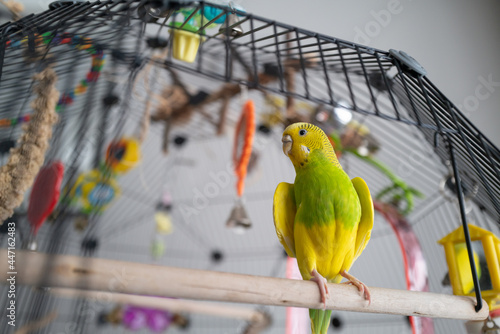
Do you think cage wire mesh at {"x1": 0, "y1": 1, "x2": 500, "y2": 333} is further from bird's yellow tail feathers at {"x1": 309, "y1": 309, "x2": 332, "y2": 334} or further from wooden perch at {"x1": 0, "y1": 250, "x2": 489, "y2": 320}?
bird's yellow tail feathers at {"x1": 309, "y1": 309, "x2": 332, "y2": 334}

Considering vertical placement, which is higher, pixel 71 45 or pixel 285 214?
pixel 71 45

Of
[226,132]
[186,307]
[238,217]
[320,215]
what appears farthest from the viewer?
[226,132]

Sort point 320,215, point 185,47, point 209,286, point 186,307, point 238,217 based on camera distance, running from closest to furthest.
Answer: point 209,286 < point 320,215 < point 185,47 < point 238,217 < point 186,307

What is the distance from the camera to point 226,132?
5.26 ft

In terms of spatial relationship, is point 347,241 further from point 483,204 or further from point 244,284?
point 483,204

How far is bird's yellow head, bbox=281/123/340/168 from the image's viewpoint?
75 cm

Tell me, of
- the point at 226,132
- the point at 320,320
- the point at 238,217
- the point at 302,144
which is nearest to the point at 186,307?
the point at 238,217

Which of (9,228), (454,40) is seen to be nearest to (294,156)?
(9,228)

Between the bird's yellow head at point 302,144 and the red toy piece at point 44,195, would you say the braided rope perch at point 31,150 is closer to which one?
→ the red toy piece at point 44,195

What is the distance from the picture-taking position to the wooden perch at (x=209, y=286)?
42cm

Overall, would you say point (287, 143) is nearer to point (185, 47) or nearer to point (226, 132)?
point (185, 47)

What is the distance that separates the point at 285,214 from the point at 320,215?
90 millimetres

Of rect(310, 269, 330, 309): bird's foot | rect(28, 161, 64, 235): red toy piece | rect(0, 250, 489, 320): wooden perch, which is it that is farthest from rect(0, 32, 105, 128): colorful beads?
rect(310, 269, 330, 309): bird's foot

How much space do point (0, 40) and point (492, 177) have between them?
93cm
